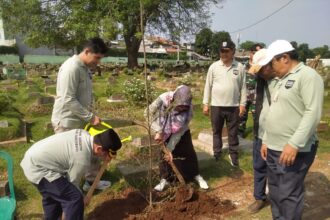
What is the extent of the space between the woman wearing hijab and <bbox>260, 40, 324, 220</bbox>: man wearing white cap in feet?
3.69

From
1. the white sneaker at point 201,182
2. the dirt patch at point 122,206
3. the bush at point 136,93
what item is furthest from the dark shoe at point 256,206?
the bush at point 136,93

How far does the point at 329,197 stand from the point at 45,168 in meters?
3.30

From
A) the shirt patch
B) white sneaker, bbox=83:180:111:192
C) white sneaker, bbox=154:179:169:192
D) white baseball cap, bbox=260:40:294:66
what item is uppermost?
white baseball cap, bbox=260:40:294:66

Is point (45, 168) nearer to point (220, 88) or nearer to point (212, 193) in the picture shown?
point (212, 193)

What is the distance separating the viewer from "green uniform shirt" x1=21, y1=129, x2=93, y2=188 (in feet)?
8.96

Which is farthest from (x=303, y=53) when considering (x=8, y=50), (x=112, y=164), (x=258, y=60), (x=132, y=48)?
(x=8, y=50)

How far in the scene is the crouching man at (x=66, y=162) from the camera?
2.72 m

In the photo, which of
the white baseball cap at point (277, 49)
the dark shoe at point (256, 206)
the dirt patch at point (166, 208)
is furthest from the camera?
the dark shoe at point (256, 206)

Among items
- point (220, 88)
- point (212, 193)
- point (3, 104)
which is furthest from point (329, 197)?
point (3, 104)

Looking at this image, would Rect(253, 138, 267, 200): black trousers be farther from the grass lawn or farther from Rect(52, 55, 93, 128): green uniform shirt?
Rect(52, 55, 93, 128): green uniform shirt

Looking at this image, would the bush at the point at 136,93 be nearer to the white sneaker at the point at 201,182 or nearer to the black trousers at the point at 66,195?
the white sneaker at the point at 201,182

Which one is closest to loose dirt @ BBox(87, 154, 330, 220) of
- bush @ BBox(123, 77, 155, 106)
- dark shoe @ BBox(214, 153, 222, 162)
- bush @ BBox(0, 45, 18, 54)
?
dark shoe @ BBox(214, 153, 222, 162)

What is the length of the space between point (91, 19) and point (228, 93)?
61.4ft

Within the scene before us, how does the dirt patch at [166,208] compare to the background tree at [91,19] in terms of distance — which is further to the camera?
the background tree at [91,19]
